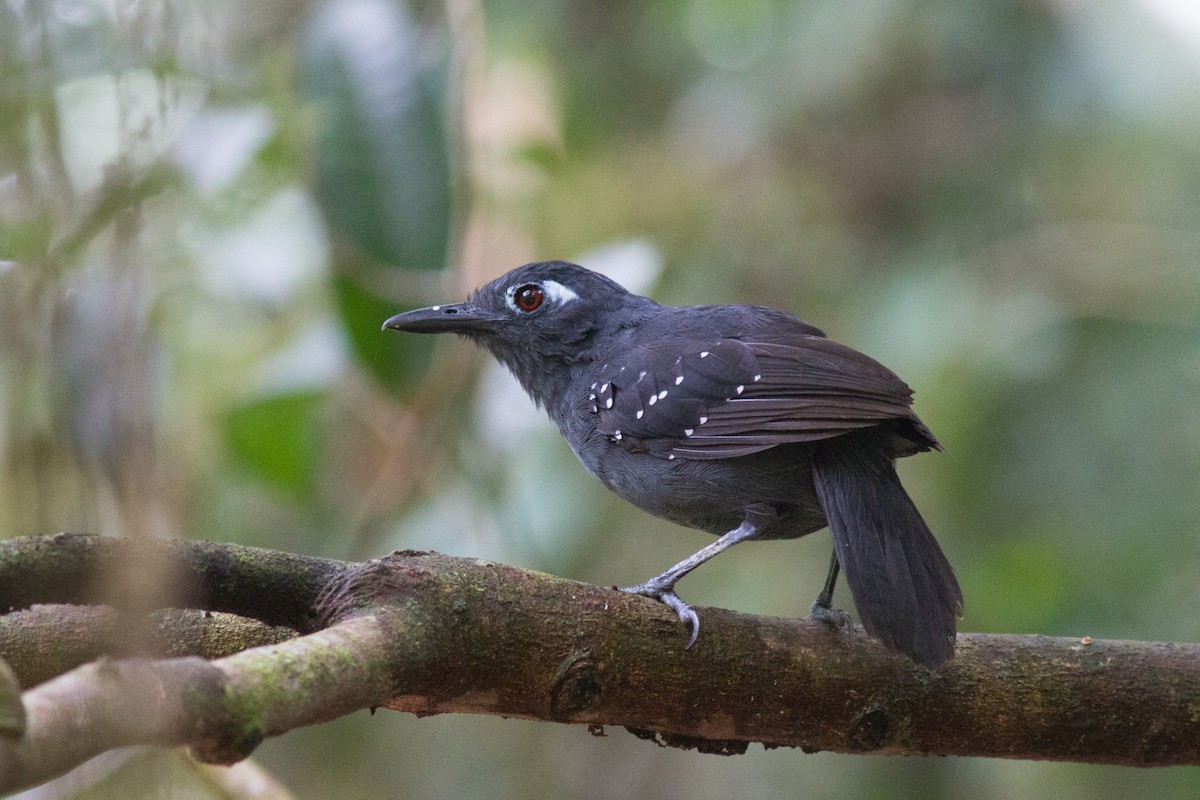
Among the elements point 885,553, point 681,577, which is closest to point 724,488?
point 681,577

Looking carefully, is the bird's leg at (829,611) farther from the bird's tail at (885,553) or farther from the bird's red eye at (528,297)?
the bird's red eye at (528,297)

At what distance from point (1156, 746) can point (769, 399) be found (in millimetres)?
1370

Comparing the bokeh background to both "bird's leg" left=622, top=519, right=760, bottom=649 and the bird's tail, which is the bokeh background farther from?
the bird's tail

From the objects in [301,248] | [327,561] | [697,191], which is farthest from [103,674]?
[697,191]

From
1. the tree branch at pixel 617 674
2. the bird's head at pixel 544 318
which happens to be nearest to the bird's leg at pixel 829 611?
the tree branch at pixel 617 674

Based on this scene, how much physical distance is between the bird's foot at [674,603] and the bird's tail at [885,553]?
0.41 m

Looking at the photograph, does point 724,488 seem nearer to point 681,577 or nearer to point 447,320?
point 681,577

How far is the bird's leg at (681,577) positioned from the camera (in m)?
2.78

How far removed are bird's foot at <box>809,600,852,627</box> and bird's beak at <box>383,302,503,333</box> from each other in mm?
1625

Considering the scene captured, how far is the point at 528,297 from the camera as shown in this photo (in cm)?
427

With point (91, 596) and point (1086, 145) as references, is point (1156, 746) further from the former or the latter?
point (1086, 145)

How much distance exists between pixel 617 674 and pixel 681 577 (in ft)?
2.10

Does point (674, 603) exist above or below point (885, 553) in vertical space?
below

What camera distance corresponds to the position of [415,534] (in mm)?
4848
